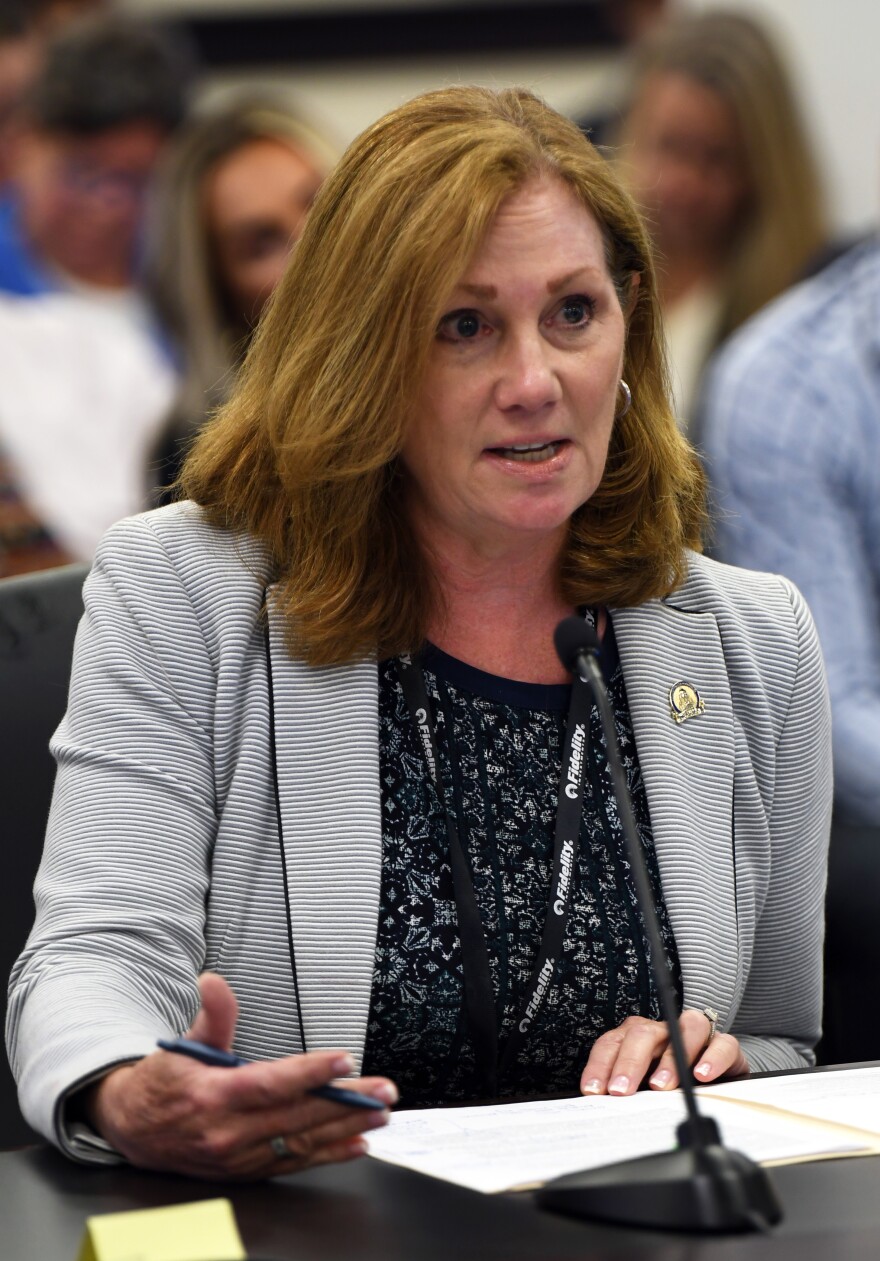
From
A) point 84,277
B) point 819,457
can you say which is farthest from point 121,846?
point 84,277

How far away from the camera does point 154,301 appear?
4.12 metres

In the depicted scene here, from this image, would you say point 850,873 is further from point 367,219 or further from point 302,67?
point 302,67

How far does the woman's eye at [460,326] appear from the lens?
157 centimetres

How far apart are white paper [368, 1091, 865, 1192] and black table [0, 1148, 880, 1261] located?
0.07 ft

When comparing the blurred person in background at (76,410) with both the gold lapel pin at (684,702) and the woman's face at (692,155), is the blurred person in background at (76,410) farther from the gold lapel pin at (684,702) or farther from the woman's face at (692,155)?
the gold lapel pin at (684,702)

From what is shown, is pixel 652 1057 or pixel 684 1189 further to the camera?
pixel 652 1057

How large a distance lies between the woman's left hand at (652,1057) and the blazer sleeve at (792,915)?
0.19m

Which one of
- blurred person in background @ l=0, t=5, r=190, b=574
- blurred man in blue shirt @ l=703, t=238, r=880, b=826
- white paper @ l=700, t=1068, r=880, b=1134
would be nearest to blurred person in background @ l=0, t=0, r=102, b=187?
blurred person in background @ l=0, t=5, r=190, b=574

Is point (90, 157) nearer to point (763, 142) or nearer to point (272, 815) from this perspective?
point (763, 142)

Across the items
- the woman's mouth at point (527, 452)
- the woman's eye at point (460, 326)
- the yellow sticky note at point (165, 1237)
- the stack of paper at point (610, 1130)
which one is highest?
the woman's eye at point (460, 326)

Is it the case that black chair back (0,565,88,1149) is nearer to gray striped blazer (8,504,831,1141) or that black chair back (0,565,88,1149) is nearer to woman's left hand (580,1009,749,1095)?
gray striped blazer (8,504,831,1141)

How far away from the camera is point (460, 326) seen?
157 cm

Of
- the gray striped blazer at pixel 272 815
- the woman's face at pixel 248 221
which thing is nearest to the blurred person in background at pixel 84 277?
the woman's face at pixel 248 221

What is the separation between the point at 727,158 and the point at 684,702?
2601 millimetres
